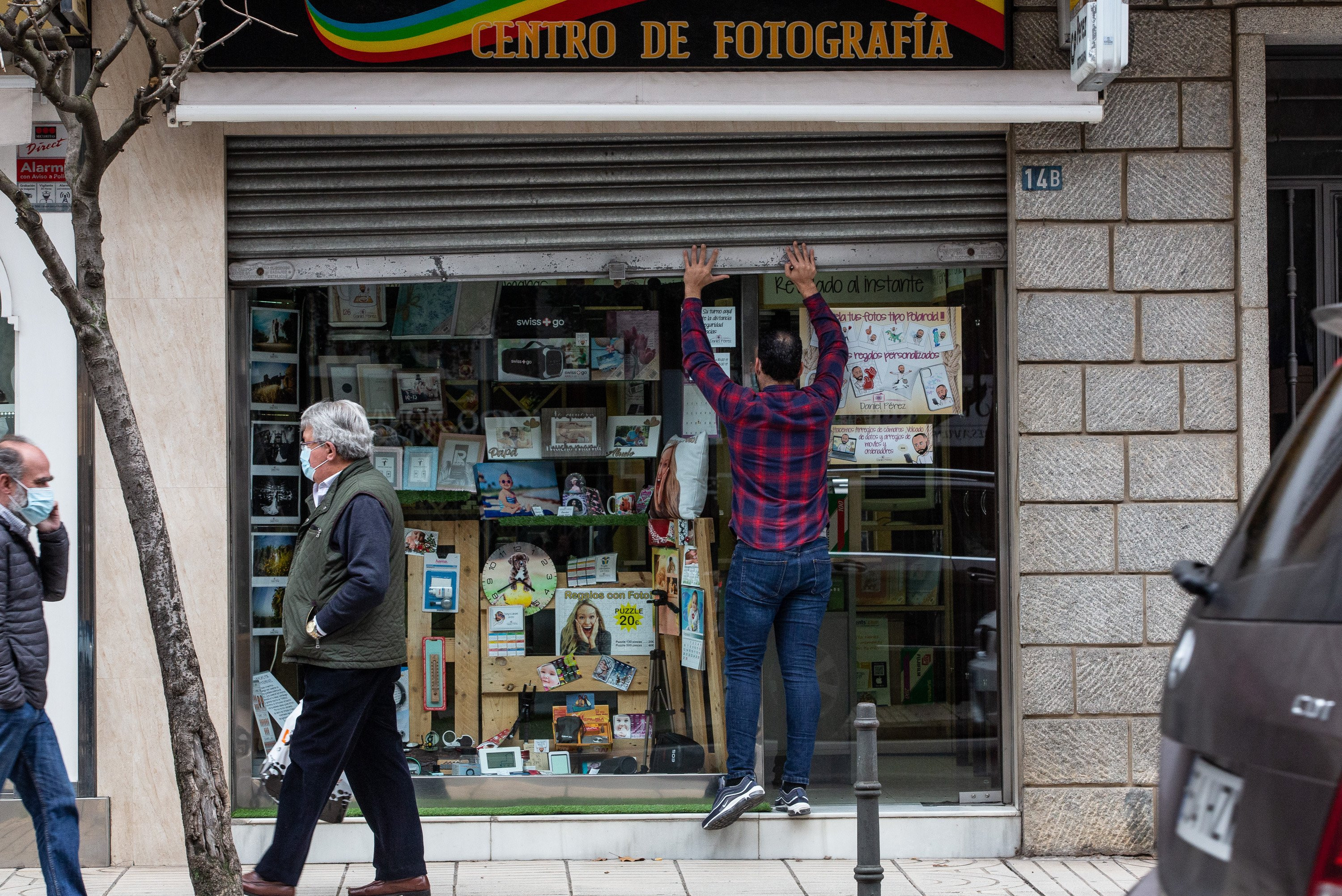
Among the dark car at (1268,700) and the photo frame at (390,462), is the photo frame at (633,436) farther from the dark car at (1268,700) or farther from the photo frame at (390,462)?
the dark car at (1268,700)

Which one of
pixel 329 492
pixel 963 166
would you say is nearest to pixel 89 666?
pixel 329 492

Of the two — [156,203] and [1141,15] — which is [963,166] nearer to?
[1141,15]

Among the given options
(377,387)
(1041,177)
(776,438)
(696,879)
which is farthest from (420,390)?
(1041,177)

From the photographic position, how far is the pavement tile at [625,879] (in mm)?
5289

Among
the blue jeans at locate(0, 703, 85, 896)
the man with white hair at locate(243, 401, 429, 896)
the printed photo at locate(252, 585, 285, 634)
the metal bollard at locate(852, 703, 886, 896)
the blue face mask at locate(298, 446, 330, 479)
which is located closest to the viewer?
the metal bollard at locate(852, 703, 886, 896)

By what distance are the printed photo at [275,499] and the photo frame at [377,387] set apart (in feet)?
1.59

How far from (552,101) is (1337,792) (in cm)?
439

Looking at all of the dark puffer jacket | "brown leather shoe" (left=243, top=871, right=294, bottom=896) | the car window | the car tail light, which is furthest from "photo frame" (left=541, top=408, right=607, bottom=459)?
the car tail light

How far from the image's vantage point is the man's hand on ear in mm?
5871

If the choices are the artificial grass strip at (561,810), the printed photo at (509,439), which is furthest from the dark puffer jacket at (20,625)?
the printed photo at (509,439)

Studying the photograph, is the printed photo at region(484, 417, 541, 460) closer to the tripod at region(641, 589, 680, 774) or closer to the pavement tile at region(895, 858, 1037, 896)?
the tripod at region(641, 589, 680, 774)

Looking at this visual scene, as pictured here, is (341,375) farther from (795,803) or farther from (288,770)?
(795,803)

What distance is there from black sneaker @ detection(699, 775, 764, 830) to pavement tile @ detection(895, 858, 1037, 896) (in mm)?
748

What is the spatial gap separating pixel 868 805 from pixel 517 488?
2.66m
